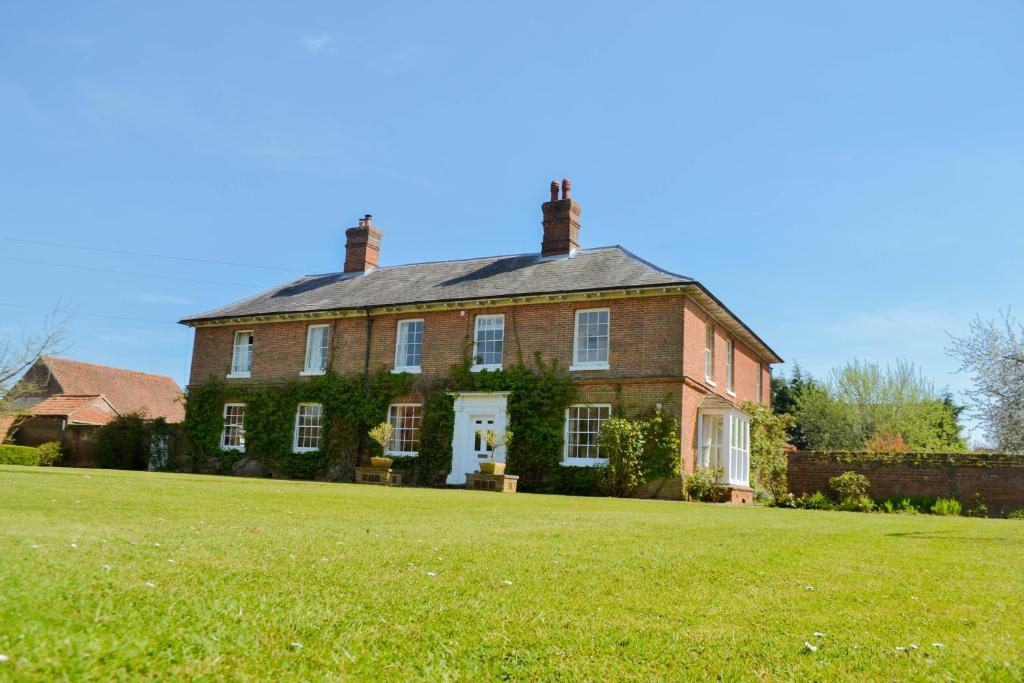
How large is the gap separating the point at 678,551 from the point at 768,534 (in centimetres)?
292

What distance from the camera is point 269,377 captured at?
93.6 ft

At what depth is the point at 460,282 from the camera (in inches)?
1055

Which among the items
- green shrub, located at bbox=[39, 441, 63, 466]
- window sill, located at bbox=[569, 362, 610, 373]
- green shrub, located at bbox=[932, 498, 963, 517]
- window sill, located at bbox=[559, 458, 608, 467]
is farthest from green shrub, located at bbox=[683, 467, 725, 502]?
green shrub, located at bbox=[39, 441, 63, 466]

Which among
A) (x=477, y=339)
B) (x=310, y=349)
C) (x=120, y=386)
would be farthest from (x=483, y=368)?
(x=120, y=386)

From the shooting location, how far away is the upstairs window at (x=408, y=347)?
2611cm

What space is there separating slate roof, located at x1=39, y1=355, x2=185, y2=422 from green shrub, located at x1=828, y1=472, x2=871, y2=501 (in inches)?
1231

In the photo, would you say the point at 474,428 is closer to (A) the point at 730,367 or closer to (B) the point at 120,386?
(A) the point at 730,367

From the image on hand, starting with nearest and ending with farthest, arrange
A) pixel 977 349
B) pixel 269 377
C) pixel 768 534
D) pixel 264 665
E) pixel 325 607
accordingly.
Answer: pixel 264 665 → pixel 325 607 → pixel 768 534 → pixel 977 349 → pixel 269 377

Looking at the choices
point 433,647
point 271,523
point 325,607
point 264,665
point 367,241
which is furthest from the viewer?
point 367,241

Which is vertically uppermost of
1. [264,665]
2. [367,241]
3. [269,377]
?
[367,241]

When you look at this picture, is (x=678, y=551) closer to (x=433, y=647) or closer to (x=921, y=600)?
(x=921, y=600)

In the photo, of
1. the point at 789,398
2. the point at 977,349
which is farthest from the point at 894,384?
the point at 977,349

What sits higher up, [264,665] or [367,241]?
[367,241]

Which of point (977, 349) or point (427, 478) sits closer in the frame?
point (977, 349)
